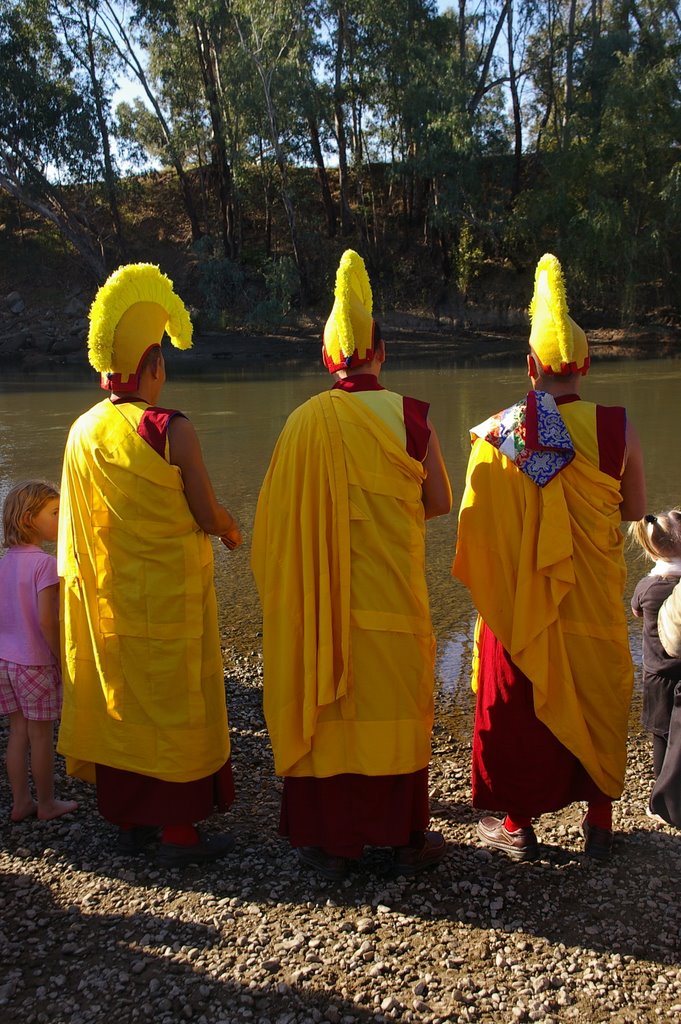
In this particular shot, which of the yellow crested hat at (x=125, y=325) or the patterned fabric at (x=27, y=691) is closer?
the yellow crested hat at (x=125, y=325)

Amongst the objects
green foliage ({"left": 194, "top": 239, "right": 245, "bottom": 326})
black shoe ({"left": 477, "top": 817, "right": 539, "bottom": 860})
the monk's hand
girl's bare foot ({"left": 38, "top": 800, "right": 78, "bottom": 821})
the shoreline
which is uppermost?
green foliage ({"left": 194, "top": 239, "right": 245, "bottom": 326})

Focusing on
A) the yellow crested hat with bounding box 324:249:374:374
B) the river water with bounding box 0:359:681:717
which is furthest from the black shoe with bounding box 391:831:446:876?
the yellow crested hat with bounding box 324:249:374:374

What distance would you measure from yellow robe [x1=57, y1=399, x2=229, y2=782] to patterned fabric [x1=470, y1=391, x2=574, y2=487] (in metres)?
1.18

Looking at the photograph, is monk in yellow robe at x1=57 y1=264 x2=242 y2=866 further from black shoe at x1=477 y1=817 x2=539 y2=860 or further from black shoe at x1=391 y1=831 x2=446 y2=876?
black shoe at x1=477 y1=817 x2=539 y2=860

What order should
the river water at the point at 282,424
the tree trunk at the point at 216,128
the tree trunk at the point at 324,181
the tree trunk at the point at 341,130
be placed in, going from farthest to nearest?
the tree trunk at the point at 324,181, the tree trunk at the point at 216,128, the tree trunk at the point at 341,130, the river water at the point at 282,424

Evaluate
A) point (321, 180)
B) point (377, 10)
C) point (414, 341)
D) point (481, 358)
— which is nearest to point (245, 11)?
point (377, 10)

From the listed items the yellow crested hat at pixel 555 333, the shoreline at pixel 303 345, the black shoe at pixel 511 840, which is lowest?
the black shoe at pixel 511 840

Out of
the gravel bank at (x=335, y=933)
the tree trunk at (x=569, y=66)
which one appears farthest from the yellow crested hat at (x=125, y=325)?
the tree trunk at (x=569, y=66)

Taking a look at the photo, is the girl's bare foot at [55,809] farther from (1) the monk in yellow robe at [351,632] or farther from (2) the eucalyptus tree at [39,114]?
(2) the eucalyptus tree at [39,114]

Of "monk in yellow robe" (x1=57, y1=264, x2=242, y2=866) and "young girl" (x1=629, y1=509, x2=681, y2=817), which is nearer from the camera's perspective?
"monk in yellow robe" (x1=57, y1=264, x2=242, y2=866)

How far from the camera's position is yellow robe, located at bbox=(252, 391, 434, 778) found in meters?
3.10

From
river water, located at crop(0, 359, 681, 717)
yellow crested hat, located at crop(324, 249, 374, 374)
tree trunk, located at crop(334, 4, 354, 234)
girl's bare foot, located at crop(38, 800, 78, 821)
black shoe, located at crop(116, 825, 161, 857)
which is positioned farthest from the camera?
tree trunk, located at crop(334, 4, 354, 234)

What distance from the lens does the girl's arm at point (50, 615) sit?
3.53m

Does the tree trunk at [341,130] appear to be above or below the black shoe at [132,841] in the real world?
Answer: above
